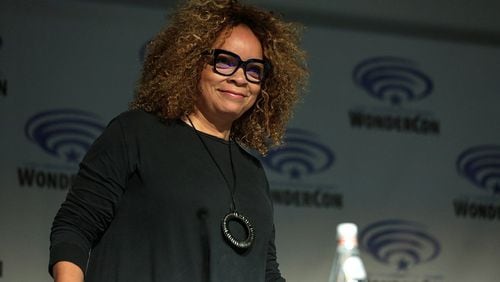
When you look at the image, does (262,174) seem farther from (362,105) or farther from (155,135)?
(362,105)

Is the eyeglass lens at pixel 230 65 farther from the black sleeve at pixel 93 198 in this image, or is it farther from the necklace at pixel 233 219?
the black sleeve at pixel 93 198

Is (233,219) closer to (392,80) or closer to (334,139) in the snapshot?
(334,139)

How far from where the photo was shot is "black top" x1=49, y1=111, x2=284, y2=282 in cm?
150

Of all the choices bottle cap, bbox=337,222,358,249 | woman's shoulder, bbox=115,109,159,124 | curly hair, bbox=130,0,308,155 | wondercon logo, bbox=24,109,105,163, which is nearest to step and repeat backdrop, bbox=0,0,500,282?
wondercon logo, bbox=24,109,105,163

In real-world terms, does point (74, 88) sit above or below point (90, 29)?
below

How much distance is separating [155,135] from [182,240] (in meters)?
0.21

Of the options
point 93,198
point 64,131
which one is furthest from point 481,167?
point 93,198

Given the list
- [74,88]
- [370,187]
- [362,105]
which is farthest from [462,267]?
[74,88]

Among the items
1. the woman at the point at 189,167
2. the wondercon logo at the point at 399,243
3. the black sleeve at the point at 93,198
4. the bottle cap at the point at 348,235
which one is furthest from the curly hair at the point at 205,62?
the wondercon logo at the point at 399,243

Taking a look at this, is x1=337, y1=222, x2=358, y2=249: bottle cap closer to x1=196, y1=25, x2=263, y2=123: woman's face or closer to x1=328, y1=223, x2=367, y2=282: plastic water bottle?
x1=328, y1=223, x2=367, y2=282: plastic water bottle

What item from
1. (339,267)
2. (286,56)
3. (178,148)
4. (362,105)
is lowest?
(339,267)

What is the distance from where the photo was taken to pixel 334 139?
3.62 metres

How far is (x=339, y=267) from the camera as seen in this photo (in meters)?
1.34

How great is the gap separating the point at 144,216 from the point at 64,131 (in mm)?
1872
